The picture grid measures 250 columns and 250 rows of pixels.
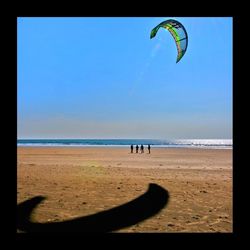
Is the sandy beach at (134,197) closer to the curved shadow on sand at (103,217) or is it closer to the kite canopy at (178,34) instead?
the curved shadow on sand at (103,217)

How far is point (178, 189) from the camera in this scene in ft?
29.9

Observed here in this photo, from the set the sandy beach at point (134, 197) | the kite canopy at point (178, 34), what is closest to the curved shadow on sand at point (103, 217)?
the sandy beach at point (134, 197)

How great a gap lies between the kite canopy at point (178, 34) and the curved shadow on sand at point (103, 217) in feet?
11.0

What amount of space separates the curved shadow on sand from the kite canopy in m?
3.36

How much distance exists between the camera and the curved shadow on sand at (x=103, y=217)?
5.23m

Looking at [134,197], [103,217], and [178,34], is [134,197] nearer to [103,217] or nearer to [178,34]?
[103,217]

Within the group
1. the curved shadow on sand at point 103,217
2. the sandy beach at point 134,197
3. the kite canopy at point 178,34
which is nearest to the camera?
the curved shadow on sand at point 103,217

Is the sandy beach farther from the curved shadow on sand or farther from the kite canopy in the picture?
the kite canopy

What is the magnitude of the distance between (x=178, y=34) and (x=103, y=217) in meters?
4.53

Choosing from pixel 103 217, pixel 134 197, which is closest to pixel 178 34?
pixel 134 197

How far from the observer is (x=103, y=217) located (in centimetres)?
595
